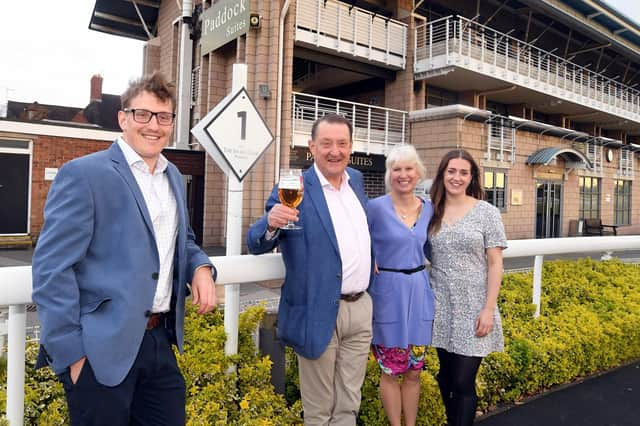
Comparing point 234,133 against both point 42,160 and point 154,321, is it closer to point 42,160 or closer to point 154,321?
point 154,321

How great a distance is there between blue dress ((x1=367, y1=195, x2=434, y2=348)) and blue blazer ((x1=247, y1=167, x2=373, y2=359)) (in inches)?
15.3

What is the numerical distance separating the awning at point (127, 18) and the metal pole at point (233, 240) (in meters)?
19.1

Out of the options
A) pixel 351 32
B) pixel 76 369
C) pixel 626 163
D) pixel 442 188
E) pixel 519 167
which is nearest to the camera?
pixel 76 369

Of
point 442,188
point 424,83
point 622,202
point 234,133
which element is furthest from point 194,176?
point 622,202

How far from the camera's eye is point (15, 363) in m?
1.73

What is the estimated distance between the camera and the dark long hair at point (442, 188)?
2.65 m

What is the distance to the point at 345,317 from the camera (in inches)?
87.4

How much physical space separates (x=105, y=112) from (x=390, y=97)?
555 inches

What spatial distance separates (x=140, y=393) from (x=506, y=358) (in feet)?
8.73

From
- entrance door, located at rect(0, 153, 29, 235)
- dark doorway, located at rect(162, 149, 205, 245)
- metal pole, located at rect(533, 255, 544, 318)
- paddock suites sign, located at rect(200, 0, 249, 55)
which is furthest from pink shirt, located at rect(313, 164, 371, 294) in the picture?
entrance door, located at rect(0, 153, 29, 235)

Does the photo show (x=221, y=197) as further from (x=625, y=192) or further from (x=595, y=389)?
(x=625, y=192)

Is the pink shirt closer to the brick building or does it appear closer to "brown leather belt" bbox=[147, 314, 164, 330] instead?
"brown leather belt" bbox=[147, 314, 164, 330]

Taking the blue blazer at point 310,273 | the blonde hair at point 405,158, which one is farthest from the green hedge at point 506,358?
the blonde hair at point 405,158

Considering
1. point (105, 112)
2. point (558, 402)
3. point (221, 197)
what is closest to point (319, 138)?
point (558, 402)
